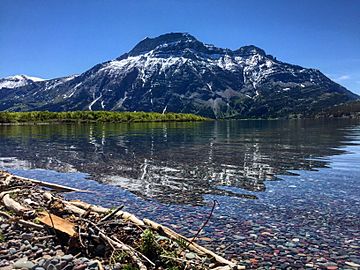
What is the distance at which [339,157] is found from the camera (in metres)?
46.8

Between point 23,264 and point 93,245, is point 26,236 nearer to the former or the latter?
point 23,264

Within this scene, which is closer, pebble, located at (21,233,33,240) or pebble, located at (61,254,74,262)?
pebble, located at (61,254,74,262)

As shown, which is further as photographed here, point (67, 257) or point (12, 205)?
point (12, 205)

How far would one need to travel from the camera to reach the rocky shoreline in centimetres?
1137

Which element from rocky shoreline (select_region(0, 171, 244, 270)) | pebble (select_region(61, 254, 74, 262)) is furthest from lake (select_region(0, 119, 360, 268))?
pebble (select_region(61, 254, 74, 262))

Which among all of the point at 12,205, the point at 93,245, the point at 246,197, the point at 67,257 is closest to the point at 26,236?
the point at 93,245

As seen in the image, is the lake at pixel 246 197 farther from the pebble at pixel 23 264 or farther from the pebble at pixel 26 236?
the pebble at pixel 23 264

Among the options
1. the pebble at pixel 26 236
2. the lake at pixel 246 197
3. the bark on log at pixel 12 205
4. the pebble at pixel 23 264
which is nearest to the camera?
the pebble at pixel 23 264

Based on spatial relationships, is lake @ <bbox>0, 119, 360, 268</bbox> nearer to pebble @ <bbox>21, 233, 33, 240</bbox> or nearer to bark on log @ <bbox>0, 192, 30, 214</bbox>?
bark on log @ <bbox>0, 192, 30, 214</bbox>

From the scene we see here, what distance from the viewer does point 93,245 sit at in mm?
12734

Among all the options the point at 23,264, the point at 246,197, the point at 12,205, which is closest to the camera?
the point at 23,264

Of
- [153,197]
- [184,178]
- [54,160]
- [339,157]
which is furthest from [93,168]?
[339,157]

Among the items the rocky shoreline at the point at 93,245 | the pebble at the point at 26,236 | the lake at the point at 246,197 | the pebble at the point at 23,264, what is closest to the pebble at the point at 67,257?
the rocky shoreline at the point at 93,245

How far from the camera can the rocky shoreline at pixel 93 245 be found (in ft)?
37.3
